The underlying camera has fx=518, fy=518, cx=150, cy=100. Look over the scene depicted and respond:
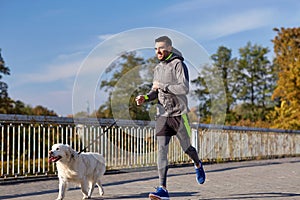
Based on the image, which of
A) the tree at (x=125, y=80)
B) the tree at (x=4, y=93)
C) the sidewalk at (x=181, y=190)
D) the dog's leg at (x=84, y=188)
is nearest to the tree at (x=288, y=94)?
the tree at (x=4, y=93)

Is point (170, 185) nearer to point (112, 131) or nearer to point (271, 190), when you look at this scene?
point (271, 190)

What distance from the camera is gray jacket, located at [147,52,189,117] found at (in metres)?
Answer: 6.26

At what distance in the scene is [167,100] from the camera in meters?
6.42

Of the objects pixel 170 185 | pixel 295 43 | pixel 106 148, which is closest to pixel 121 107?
pixel 170 185

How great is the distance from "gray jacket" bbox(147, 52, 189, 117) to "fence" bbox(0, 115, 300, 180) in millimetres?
2012

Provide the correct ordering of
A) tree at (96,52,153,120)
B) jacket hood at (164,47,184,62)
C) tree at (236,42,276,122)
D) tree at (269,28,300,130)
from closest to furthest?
jacket hood at (164,47,184,62) < tree at (96,52,153,120) < tree at (269,28,300,130) < tree at (236,42,276,122)

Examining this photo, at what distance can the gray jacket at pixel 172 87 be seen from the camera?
626 cm

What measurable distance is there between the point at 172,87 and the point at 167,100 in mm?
223

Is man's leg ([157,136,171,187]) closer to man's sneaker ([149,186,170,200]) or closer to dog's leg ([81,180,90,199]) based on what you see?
man's sneaker ([149,186,170,200])

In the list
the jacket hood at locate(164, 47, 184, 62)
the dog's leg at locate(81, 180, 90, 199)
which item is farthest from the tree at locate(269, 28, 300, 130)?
the dog's leg at locate(81, 180, 90, 199)

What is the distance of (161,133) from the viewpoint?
6512 millimetres

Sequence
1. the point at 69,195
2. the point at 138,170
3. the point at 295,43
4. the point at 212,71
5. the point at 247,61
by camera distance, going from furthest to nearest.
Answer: the point at 247,61 < the point at 295,43 < the point at 138,170 < the point at 212,71 < the point at 69,195

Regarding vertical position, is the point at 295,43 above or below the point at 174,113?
above

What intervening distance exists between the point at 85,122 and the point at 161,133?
539cm
